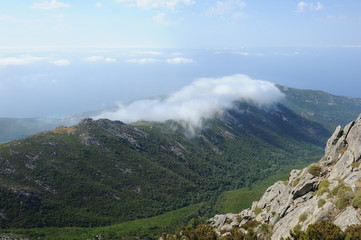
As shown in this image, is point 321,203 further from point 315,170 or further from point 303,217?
point 315,170

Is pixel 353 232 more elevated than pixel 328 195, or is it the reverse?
pixel 353 232

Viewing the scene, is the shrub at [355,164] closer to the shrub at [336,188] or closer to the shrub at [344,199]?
the shrub at [336,188]

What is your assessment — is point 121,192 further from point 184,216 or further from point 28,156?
point 28,156

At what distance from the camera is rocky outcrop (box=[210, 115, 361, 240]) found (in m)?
38.5

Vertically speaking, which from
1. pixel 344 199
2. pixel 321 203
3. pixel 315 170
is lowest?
pixel 315 170

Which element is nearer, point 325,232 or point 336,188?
point 325,232

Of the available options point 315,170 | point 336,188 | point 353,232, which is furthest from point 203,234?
point 353,232

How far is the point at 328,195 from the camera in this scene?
43.4 meters

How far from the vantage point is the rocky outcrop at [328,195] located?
38500mm

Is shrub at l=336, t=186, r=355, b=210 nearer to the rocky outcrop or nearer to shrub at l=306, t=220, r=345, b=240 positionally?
the rocky outcrop

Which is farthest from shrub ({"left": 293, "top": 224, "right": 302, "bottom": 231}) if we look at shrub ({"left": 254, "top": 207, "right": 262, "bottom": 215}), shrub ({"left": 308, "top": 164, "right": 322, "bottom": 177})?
shrub ({"left": 254, "top": 207, "right": 262, "bottom": 215})

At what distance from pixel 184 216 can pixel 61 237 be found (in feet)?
253

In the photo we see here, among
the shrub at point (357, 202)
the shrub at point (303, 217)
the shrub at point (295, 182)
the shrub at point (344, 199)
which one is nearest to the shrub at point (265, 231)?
the shrub at point (303, 217)

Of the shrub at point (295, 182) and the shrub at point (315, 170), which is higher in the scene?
the shrub at point (315, 170)
